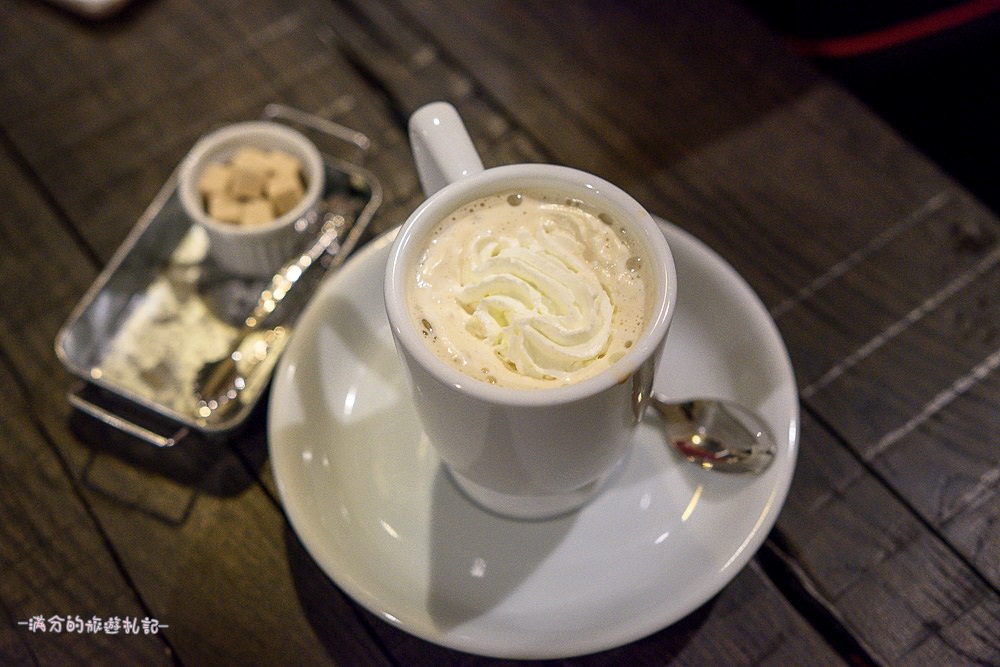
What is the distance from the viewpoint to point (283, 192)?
3.44ft

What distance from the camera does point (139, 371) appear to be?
981 mm

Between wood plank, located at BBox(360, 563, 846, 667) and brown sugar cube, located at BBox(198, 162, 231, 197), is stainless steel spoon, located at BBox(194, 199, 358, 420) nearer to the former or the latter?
brown sugar cube, located at BBox(198, 162, 231, 197)

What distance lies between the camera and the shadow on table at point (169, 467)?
2.99 feet

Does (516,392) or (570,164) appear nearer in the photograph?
(516,392)

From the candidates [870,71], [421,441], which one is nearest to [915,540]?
[421,441]

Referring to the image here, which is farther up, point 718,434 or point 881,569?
point 718,434

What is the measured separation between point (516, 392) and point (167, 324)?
576 mm

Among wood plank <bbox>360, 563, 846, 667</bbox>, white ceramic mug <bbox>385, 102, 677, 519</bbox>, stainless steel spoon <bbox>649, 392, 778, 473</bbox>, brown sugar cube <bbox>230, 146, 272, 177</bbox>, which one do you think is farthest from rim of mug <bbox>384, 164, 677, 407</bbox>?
brown sugar cube <bbox>230, 146, 272, 177</bbox>

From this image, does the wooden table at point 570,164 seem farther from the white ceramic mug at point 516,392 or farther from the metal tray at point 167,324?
the white ceramic mug at point 516,392

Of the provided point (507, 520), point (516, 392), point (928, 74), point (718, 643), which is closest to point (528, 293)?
point (516, 392)

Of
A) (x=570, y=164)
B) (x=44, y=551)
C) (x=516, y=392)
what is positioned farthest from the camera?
(x=570, y=164)

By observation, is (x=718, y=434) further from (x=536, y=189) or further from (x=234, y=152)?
(x=234, y=152)

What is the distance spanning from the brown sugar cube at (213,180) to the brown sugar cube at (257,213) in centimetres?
4

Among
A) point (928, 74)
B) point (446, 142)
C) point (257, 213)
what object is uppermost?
point (446, 142)
